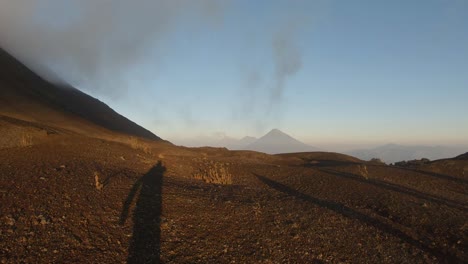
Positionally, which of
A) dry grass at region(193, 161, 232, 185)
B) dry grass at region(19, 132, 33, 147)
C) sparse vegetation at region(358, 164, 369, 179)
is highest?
dry grass at region(19, 132, 33, 147)

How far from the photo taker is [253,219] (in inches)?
304

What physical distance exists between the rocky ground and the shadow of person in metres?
0.02

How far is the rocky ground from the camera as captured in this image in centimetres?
583

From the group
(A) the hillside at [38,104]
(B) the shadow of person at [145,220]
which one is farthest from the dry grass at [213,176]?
(A) the hillside at [38,104]

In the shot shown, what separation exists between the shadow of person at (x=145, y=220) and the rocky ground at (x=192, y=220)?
0.7 inches

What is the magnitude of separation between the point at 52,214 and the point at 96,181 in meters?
2.18

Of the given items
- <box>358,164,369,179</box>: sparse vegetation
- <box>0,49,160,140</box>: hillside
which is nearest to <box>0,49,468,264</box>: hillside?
<box>358,164,369,179</box>: sparse vegetation

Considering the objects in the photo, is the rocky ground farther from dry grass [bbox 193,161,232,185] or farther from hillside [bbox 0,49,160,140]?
hillside [bbox 0,49,160,140]

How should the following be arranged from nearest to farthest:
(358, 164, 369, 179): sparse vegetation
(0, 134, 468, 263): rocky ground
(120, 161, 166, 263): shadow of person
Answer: (120, 161, 166, 263): shadow of person, (0, 134, 468, 263): rocky ground, (358, 164, 369, 179): sparse vegetation

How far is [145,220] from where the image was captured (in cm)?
698

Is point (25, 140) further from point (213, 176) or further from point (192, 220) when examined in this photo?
point (192, 220)

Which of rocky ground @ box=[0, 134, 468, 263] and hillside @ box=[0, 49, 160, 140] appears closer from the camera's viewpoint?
rocky ground @ box=[0, 134, 468, 263]

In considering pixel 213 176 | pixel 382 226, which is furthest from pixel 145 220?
pixel 213 176

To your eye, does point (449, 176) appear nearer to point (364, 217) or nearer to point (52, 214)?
point (364, 217)
